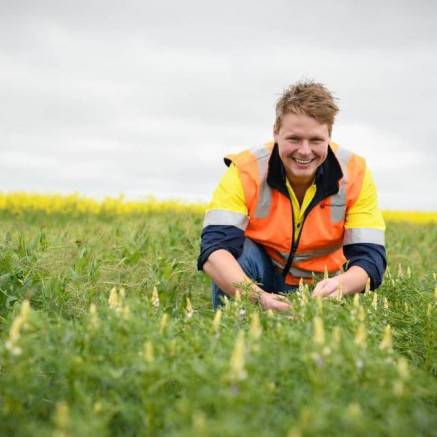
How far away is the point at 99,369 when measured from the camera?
8.14ft

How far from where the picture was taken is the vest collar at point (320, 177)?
521 cm

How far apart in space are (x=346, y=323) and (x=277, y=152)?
2.61 metres

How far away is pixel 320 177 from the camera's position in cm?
524

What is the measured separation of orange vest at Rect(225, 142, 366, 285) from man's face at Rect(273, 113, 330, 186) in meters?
0.25

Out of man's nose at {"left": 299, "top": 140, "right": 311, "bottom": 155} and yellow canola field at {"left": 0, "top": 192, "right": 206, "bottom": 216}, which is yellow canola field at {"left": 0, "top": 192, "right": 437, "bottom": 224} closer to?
yellow canola field at {"left": 0, "top": 192, "right": 206, "bottom": 216}

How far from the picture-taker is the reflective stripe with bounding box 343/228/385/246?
17.1ft

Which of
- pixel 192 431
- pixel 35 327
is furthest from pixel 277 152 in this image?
pixel 192 431

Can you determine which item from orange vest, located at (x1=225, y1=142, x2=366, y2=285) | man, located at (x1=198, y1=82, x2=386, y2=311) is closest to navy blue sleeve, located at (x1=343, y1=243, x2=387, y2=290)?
man, located at (x1=198, y1=82, x2=386, y2=311)

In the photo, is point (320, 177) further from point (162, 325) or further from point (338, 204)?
point (162, 325)

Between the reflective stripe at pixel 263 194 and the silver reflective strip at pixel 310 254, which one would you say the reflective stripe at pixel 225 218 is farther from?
the silver reflective strip at pixel 310 254

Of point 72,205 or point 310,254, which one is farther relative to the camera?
point 72,205

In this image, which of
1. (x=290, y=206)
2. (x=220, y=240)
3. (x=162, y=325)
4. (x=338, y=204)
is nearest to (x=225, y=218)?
(x=220, y=240)

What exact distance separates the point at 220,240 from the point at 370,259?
46.9 inches

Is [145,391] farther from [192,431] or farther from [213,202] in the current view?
[213,202]
